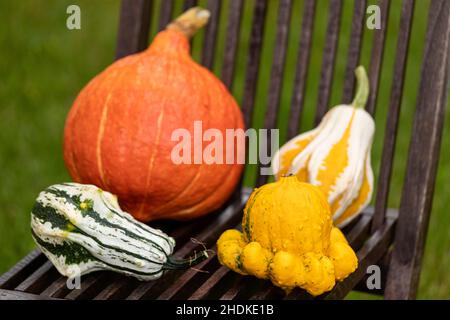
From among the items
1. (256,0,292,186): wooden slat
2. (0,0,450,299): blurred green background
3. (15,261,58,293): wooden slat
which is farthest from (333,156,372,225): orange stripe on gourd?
(0,0,450,299): blurred green background

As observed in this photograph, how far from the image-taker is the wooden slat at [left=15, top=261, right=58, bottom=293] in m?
1.80

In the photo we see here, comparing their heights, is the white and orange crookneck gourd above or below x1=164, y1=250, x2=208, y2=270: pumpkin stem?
above

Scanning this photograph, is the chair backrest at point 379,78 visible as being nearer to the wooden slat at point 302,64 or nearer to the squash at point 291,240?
the wooden slat at point 302,64

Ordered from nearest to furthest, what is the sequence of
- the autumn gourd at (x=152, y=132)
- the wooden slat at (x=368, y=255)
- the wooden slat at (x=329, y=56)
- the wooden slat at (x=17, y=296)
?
the wooden slat at (x=17, y=296), the wooden slat at (x=368, y=255), the autumn gourd at (x=152, y=132), the wooden slat at (x=329, y=56)

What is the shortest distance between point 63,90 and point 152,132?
5.25 feet

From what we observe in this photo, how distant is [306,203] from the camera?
5.81ft

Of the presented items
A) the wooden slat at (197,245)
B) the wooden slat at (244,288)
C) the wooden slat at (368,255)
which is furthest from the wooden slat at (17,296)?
the wooden slat at (368,255)

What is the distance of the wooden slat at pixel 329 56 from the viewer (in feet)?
7.19

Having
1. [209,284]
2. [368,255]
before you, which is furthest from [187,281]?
[368,255]

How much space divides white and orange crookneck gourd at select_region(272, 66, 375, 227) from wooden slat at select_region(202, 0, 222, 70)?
30 cm

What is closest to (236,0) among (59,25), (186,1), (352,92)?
(186,1)

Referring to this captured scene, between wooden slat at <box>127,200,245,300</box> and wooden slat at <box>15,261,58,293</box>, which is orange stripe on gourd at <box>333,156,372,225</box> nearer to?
wooden slat at <box>127,200,245,300</box>

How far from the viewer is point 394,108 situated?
215 centimetres

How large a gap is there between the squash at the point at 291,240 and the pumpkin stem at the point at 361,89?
352 mm
